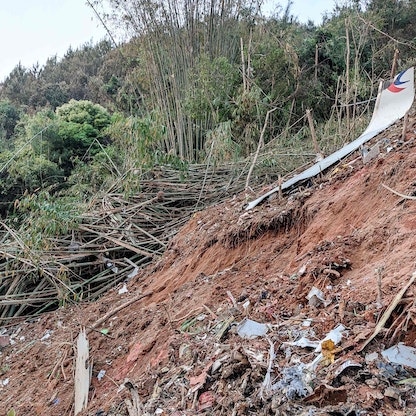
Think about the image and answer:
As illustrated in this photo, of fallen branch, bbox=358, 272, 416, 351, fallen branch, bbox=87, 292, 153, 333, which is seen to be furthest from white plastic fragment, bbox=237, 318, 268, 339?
fallen branch, bbox=87, 292, 153, 333

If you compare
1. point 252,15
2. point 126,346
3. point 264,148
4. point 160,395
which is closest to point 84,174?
point 264,148

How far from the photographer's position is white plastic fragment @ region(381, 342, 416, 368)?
1266mm

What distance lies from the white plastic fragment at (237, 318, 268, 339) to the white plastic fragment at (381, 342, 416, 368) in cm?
50

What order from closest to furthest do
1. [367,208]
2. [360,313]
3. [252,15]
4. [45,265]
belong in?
[360,313]
[367,208]
[45,265]
[252,15]

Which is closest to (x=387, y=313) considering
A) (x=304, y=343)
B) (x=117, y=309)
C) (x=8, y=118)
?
(x=304, y=343)

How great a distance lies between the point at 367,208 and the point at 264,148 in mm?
3305

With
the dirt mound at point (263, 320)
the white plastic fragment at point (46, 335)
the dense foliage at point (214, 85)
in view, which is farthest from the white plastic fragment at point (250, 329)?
the dense foliage at point (214, 85)

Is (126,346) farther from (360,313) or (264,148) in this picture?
(264,148)

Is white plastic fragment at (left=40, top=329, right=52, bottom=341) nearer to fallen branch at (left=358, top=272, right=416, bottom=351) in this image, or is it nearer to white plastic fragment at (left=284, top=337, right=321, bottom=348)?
white plastic fragment at (left=284, top=337, right=321, bottom=348)

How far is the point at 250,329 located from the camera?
1.76 m

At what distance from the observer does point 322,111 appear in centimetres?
795

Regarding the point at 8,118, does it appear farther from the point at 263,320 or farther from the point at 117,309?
the point at 263,320

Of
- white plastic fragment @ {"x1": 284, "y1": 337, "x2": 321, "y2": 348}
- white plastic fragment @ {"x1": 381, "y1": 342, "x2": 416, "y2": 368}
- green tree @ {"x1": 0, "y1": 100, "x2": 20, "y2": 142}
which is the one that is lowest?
white plastic fragment @ {"x1": 381, "y1": 342, "x2": 416, "y2": 368}

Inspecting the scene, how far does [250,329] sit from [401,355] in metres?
0.62
